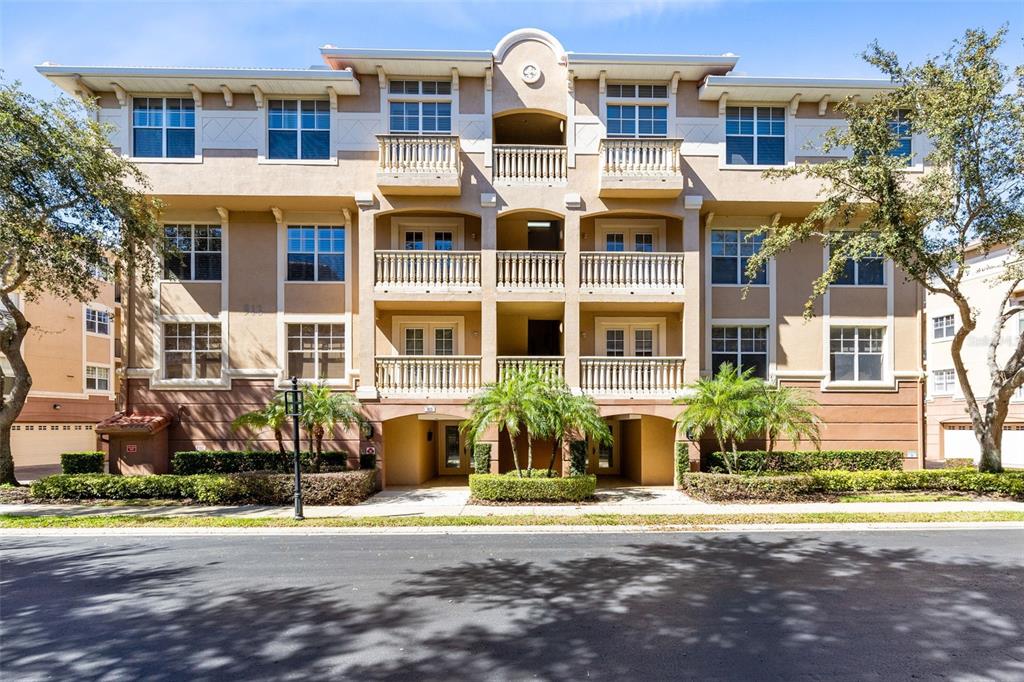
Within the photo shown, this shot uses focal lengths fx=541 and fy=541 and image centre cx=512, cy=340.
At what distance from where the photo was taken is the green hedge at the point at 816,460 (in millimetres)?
17188

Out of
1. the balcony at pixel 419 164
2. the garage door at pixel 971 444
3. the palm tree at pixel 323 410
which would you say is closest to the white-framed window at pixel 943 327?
the garage door at pixel 971 444

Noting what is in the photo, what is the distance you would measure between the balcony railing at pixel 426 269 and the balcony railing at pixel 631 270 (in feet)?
12.1

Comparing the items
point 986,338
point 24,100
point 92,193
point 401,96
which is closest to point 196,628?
point 92,193

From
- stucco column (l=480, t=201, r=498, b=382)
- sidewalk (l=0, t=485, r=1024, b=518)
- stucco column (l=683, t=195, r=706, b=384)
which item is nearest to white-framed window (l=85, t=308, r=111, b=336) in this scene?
sidewalk (l=0, t=485, r=1024, b=518)

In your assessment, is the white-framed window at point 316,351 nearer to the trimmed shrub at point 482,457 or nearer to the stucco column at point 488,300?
the stucco column at point 488,300

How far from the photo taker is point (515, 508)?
14242mm

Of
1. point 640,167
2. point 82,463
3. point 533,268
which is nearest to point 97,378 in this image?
point 82,463

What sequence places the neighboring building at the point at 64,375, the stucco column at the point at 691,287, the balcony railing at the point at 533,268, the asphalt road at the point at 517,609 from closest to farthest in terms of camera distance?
the asphalt road at the point at 517,609 < the stucco column at the point at 691,287 < the balcony railing at the point at 533,268 < the neighboring building at the point at 64,375

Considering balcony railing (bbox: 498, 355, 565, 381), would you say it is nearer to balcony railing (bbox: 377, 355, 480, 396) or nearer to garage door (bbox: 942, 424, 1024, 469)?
balcony railing (bbox: 377, 355, 480, 396)

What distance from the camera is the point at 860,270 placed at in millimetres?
19047

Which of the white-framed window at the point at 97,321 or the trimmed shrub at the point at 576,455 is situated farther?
the white-framed window at the point at 97,321

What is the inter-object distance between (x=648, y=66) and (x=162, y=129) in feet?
53.1

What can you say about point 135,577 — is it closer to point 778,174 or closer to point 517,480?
point 517,480

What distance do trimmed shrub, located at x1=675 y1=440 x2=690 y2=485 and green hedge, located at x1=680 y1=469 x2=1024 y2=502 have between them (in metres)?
0.56
